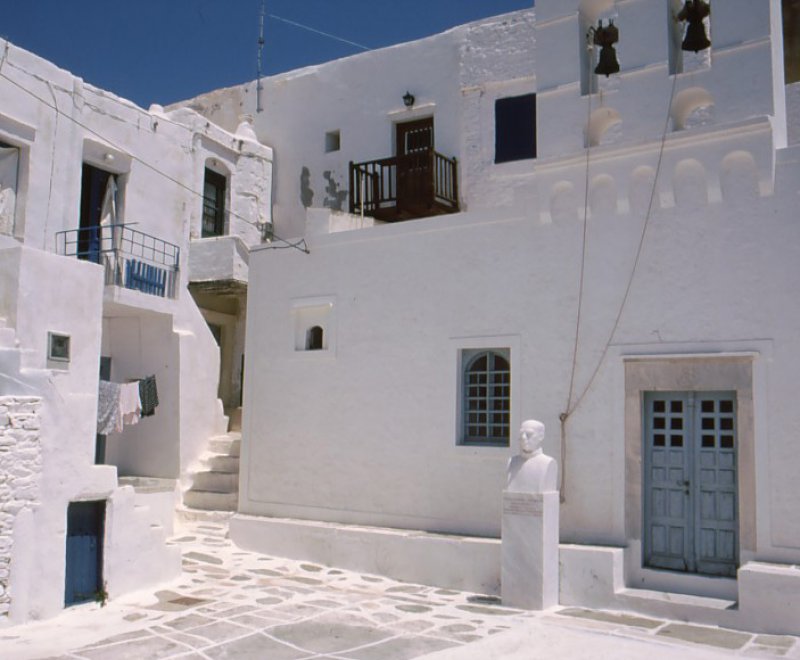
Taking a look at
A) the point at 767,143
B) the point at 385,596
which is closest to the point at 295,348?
the point at 385,596

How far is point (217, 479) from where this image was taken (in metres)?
14.4

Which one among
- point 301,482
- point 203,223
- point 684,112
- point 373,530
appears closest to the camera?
point 684,112

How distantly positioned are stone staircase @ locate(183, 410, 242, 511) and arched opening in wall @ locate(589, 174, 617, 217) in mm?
7112

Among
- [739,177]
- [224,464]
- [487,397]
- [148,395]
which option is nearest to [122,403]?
[148,395]

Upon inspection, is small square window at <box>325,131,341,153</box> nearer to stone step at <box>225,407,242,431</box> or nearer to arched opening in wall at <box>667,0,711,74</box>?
stone step at <box>225,407,242,431</box>

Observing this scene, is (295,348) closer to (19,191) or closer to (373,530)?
(373,530)

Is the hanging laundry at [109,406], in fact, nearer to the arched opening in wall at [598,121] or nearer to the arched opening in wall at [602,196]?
the arched opening in wall at [602,196]

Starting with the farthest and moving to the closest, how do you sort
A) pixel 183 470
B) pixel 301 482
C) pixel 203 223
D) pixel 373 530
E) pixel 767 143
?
1. pixel 203 223
2. pixel 183 470
3. pixel 301 482
4. pixel 373 530
5. pixel 767 143

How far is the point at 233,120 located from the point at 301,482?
409 inches

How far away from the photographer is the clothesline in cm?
1287

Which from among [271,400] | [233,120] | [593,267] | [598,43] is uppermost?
[233,120]

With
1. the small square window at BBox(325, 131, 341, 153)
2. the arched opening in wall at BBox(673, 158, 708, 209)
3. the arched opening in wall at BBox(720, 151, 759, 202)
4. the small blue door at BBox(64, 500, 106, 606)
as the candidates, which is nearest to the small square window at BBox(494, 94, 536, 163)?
the small square window at BBox(325, 131, 341, 153)

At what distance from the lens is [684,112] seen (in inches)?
377

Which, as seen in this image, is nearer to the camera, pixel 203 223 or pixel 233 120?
pixel 203 223
